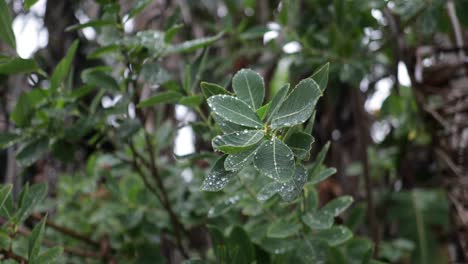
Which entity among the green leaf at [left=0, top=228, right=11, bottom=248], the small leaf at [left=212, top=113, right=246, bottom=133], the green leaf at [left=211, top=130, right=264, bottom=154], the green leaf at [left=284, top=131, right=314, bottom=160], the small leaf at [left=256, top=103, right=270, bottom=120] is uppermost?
the small leaf at [left=256, top=103, right=270, bottom=120]

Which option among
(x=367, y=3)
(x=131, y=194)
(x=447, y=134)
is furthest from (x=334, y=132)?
(x=131, y=194)

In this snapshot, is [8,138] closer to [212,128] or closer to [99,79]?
[99,79]

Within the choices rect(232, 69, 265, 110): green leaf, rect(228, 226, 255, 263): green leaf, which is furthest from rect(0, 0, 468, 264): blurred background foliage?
rect(232, 69, 265, 110): green leaf

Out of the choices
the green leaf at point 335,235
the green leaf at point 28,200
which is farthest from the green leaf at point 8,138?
the green leaf at point 335,235

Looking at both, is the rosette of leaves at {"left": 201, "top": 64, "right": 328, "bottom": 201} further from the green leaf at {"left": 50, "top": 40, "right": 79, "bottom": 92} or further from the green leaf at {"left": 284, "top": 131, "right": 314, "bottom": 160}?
the green leaf at {"left": 50, "top": 40, "right": 79, "bottom": 92}

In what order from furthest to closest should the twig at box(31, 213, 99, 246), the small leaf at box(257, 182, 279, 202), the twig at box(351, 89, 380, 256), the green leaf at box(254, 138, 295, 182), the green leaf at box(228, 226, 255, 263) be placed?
1. the twig at box(351, 89, 380, 256)
2. the twig at box(31, 213, 99, 246)
3. the green leaf at box(228, 226, 255, 263)
4. the small leaf at box(257, 182, 279, 202)
5. the green leaf at box(254, 138, 295, 182)

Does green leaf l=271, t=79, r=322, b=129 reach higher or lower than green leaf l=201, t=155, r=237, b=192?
higher

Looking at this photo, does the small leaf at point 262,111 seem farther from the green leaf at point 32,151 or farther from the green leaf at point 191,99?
the green leaf at point 32,151
